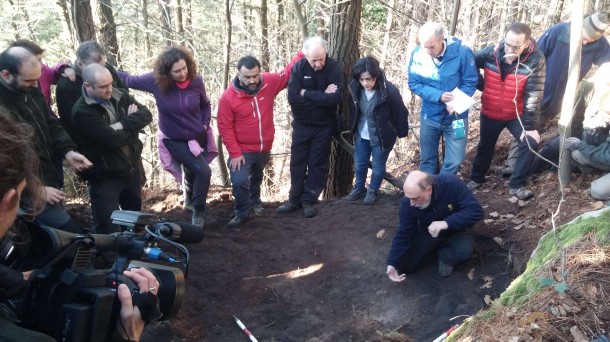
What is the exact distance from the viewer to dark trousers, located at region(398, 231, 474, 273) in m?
4.83

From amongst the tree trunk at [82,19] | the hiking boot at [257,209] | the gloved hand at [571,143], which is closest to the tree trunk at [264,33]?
the tree trunk at [82,19]

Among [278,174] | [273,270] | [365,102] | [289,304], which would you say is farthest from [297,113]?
[278,174]

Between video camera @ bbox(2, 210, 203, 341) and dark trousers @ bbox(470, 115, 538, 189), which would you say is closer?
video camera @ bbox(2, 210, 203, 341)

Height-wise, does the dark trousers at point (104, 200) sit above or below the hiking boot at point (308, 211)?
above

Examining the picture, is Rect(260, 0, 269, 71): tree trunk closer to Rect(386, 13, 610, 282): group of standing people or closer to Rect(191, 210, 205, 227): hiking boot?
Rect(191, 210, 205, 227): hiking boot

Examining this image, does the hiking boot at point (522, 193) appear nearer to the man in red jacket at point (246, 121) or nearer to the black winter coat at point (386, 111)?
the black winter coat at point (386, 111)

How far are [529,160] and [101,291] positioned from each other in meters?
5.12

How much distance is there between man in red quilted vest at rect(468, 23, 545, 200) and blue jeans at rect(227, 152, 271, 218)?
2840 mm

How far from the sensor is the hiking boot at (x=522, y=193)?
5672 mm

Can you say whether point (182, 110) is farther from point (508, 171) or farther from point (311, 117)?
point (508, 171)

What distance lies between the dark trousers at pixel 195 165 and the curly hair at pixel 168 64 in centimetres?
69

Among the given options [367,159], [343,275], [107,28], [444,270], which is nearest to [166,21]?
[107,28]

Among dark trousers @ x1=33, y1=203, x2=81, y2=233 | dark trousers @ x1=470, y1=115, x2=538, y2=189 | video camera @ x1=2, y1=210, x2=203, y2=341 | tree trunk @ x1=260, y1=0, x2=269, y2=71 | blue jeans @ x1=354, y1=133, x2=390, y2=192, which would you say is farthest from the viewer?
tree trunk @ x1=260, y1=0, x2=269, y2=71

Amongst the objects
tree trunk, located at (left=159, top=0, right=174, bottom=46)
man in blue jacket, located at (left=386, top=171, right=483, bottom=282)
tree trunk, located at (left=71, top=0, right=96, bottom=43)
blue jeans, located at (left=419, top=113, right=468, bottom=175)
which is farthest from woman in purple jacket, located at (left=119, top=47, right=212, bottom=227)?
tree trunk, located at (left=159, top=0, right=174, bottom=46)
